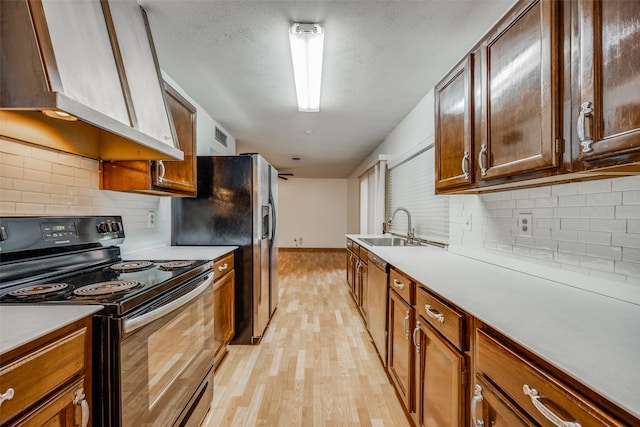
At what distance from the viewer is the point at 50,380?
0.83 meters

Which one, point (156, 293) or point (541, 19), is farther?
point (156, 293)

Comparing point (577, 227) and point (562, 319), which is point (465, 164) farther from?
point (562, 319)

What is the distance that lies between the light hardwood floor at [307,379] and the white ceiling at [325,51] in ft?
7.90

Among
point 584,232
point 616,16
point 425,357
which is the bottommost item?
point 425,357

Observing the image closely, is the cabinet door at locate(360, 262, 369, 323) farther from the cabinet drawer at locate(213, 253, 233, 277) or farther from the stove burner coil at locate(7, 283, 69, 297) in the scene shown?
the stove burner coil at locate(7, 283, 69, 297)

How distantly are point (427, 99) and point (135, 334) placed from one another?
304 centimetres

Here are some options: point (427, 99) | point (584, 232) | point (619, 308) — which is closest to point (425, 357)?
point (619, 308)

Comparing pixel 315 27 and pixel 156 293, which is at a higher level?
pixel 315 27

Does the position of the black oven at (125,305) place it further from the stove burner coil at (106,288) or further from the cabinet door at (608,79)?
the cabinet door at (608,79)

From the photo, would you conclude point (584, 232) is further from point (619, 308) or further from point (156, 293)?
point (156, 293)

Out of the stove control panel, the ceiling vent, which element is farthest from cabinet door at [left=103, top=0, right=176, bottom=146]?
the ceiling vent

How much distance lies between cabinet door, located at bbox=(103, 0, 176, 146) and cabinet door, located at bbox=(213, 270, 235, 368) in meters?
1.15

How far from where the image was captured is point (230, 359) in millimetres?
2541

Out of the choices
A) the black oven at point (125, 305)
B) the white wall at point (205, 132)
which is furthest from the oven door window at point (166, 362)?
the white wall at point (205, 132)
